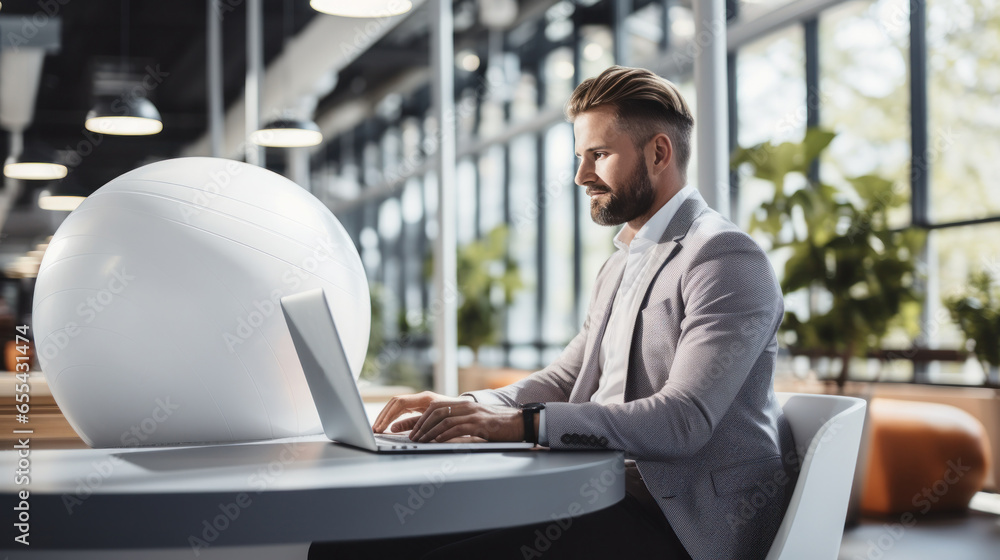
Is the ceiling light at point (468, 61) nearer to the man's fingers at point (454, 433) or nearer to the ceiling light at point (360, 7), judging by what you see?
the ceiling light at point (360, 7)

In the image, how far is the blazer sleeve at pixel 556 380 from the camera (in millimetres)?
1897

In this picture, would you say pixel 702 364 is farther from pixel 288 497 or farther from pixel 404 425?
pixel 288 497

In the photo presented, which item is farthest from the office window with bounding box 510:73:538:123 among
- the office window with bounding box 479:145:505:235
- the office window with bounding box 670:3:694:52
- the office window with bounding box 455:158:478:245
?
the office window with bounding box 670:3:694:52

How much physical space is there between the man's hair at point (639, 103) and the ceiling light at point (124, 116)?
4.54 metres

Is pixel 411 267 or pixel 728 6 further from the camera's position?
pixel 411 267

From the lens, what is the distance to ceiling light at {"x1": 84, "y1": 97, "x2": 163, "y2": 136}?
5.67 metres

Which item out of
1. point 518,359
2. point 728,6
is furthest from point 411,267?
point 728,6

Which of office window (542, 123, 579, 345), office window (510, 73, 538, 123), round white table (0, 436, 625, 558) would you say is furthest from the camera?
office window (510, 73, 538, 123)

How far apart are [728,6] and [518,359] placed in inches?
192

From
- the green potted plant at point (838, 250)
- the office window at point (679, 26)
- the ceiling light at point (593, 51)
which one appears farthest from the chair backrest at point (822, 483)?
the ceiling light at point (593, 51)

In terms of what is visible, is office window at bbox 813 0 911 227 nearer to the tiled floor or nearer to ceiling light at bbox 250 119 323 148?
the tiled floor

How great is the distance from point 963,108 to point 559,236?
183 inches

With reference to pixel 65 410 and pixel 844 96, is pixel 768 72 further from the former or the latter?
pixel 65 410

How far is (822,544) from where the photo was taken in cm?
149
